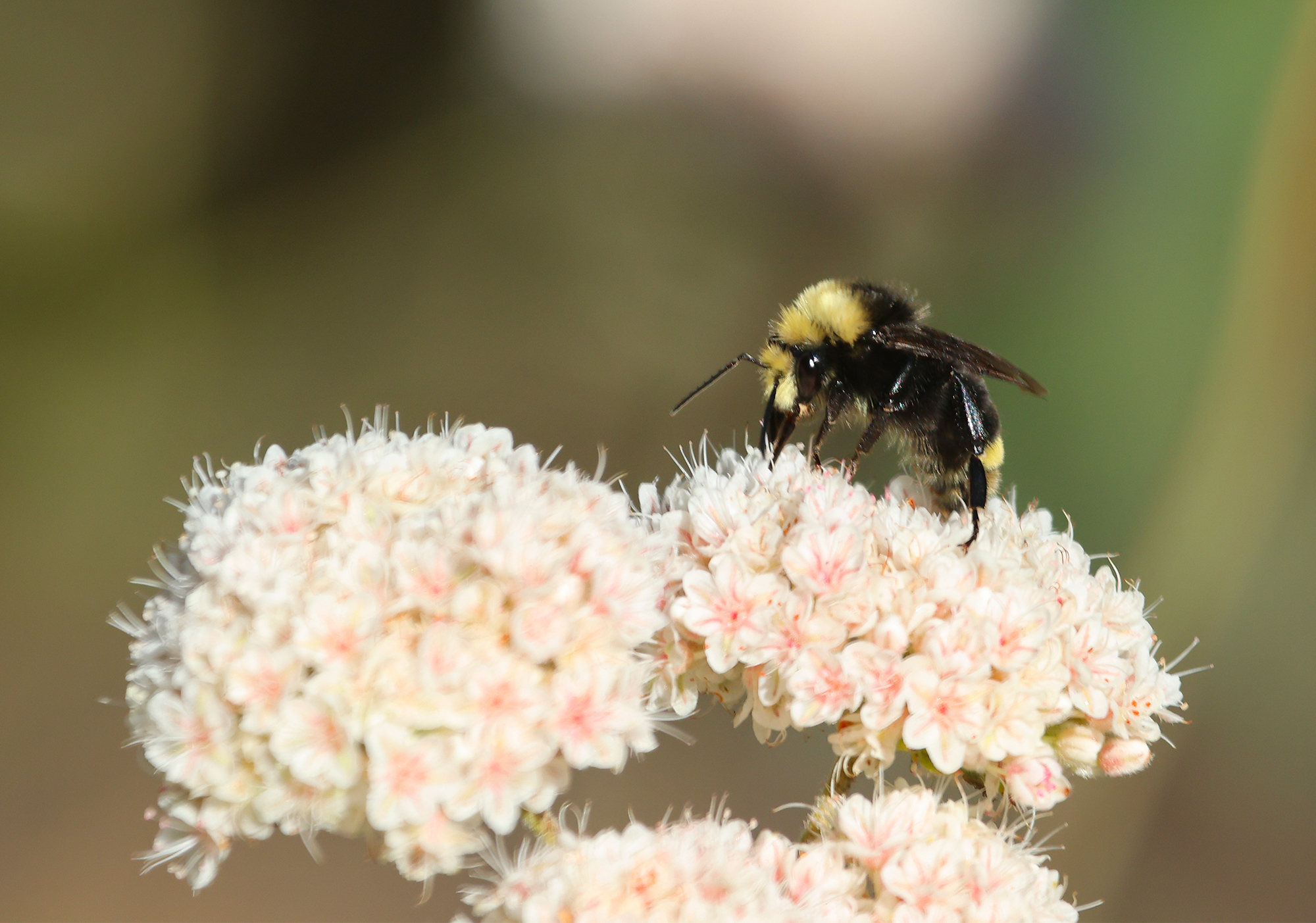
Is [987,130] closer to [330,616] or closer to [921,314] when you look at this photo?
[921,314]

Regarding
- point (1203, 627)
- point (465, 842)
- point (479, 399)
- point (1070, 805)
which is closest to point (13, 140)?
point (479, 399)

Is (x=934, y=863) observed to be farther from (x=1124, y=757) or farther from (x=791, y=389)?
(x=791, y=389)

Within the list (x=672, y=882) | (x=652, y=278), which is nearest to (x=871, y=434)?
(x=672, y=882)

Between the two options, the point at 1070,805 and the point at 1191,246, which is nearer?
the point at 1070,805

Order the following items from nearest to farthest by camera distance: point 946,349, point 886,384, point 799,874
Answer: point 799,874 → point 946,349 → point 886,384

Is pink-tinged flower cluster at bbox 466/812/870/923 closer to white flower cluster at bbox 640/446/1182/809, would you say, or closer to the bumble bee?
white flower cluster at bbox 640/446/1182/809

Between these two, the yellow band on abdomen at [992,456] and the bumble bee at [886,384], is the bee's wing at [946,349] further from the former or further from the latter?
the yellow band on abdomen at [992,456]
